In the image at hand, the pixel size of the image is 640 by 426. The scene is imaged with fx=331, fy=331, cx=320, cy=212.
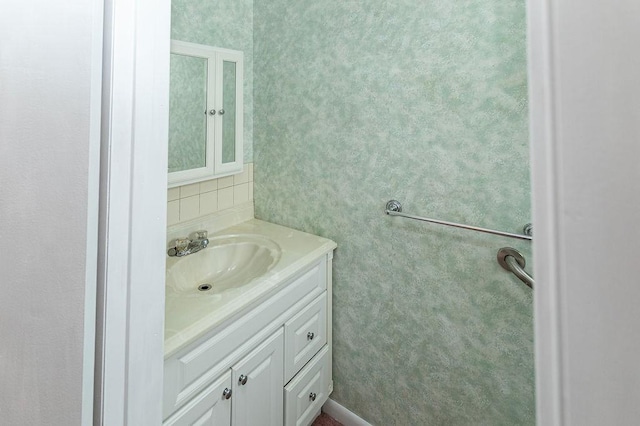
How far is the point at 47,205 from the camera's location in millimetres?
492

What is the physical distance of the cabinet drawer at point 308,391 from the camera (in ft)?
4.19

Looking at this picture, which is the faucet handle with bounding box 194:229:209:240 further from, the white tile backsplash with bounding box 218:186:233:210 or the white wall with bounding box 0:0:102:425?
the white wall with bounding box 0:0:102:425

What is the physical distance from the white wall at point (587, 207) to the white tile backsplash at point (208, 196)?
137 cm

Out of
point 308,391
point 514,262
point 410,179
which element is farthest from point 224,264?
point 514,262

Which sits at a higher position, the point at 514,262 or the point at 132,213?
the point at 132,213

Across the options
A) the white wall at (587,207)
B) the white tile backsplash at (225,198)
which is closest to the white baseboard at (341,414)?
Answer: the white tile backsplash at (225,198)

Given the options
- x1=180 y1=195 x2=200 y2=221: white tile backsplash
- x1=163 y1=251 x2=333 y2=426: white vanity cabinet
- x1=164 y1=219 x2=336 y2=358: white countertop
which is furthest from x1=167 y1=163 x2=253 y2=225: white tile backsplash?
x1=163 y1=251 x2=333 y2=426: white vanity cabinet

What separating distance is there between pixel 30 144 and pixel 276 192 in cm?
119

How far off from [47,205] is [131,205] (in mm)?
119

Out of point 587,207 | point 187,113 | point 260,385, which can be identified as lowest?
point 260,385

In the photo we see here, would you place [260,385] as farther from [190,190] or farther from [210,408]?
[190,190]

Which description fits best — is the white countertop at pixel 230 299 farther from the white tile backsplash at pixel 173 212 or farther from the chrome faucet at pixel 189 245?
the white tile backsplash at pixel 173 212

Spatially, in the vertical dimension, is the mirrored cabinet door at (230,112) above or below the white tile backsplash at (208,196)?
above

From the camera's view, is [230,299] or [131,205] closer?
[131,205]
